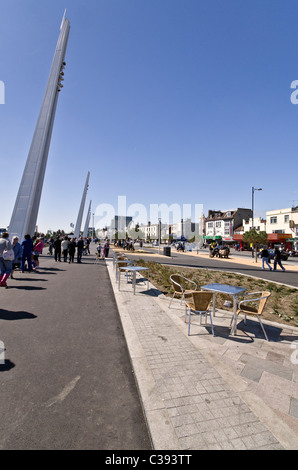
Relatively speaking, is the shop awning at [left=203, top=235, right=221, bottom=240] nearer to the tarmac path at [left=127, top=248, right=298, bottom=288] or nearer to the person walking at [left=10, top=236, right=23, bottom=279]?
the tarmac path at [left=127, top=248, right=298, bottom=288]

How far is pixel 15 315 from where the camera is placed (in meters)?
5.48

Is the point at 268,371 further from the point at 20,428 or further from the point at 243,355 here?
the point at 20,428

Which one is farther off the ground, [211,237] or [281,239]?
[211,237]

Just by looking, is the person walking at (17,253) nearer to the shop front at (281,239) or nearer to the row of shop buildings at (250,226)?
the row of shop buildings at (250,226)

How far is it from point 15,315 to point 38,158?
52.3ft

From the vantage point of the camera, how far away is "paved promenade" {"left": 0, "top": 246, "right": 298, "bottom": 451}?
2221mm

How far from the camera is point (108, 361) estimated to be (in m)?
3.64

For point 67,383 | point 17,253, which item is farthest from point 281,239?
point 67,383

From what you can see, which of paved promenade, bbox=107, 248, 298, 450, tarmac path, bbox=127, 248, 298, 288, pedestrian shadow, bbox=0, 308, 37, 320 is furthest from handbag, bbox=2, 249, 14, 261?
tarmac path, bbox=127, 248, 298, 288

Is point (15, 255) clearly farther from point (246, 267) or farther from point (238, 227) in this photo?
point (238, 227)

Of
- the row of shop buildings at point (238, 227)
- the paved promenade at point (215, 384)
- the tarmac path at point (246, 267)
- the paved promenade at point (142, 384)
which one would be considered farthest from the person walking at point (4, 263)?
the row of shop buildings at point (238, 227)

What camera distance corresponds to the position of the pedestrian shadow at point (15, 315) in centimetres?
532

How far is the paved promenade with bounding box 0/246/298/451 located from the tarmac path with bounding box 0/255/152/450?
1 centimetres

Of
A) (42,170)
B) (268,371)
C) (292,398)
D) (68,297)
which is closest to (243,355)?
(268,371)
